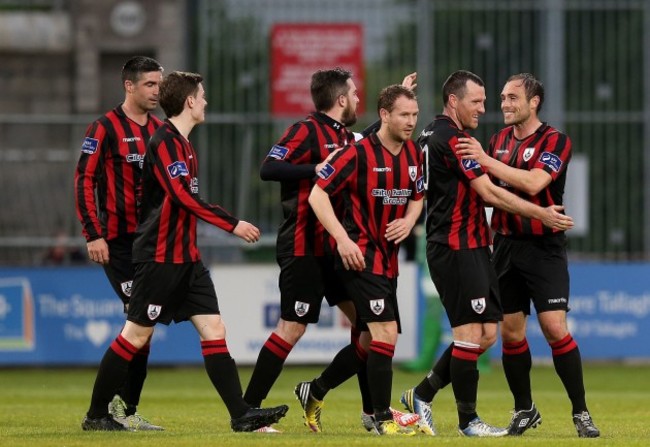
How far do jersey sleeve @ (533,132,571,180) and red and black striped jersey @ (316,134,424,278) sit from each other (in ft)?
2.53

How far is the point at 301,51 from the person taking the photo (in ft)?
→ 69.6

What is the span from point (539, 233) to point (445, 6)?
1200 cm

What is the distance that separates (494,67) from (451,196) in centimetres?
1192

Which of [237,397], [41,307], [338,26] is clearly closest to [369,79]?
[338,26]

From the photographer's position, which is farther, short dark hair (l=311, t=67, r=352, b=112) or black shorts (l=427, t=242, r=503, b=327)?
short dark hair (l=311, t=67, r=352, b=112)

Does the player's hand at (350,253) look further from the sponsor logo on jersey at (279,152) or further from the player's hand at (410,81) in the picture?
the player's hand at (410,81)

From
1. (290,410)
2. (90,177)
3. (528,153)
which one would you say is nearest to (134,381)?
(90,177)

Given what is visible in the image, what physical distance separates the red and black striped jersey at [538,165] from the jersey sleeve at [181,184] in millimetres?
1771

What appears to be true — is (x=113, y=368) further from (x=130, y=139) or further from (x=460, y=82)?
(x=460, y=82)

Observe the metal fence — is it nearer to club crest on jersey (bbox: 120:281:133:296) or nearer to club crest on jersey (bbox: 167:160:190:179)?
club crest on jersey (bbox: 120:281:133:296)

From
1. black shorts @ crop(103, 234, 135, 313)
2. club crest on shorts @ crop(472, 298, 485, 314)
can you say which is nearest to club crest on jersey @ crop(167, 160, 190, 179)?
black shorts @ crop(103, 234, 135, 313)

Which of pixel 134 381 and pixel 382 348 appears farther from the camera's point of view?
pixel 134 381

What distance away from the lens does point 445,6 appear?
21312mm

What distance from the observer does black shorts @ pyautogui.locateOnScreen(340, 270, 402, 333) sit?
9336 millimetres
